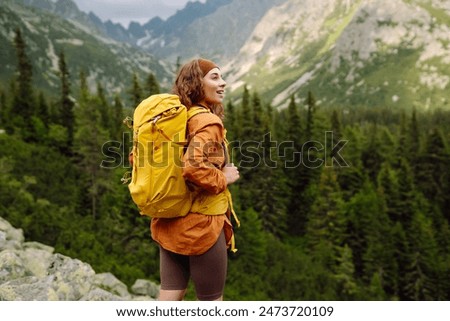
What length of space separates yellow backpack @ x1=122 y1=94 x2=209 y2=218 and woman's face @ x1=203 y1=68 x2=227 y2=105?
33 cm

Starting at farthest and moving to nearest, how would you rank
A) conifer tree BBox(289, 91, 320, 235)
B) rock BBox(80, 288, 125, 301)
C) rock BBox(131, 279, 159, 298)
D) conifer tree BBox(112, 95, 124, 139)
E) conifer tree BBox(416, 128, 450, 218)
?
conifer tree BBox(416, 128, 450, 218) → conifer tree BBox(289, 91, 320, 235) → conifer tree BBox(112, 95, 124, 139) → rock BBox(131, 279, 159, 298) → rock BBox(80, 288, 125, 301)

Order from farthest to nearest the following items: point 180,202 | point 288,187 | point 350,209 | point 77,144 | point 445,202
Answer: point 445,202 < point 288,187 < point 350,209 < point 77,144 < point 180,202

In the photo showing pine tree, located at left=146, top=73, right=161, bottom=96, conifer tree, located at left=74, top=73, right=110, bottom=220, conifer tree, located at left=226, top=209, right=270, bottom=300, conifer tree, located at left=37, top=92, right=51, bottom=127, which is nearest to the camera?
conifer tree, located at left=226, top=209, right=270, bottom=300

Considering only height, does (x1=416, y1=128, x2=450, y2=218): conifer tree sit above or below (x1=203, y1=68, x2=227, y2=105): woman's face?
below

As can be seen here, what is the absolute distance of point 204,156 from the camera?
3.77 metres

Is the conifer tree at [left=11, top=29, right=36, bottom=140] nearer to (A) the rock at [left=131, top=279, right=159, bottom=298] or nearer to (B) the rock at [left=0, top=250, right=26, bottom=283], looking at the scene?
(A) the rock at [left=131, top=279, right=159, bottom=298]

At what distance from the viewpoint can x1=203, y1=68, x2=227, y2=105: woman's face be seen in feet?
13.5

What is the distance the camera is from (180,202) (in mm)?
3852

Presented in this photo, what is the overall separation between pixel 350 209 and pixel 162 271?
5239 cm

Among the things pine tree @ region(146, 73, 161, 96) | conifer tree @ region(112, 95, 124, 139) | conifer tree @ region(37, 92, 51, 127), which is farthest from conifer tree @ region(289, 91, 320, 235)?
conifer tree @ region(37, 92, 51, 127)

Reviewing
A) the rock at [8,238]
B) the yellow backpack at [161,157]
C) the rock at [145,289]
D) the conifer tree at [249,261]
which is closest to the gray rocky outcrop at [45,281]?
the rock at [8,238]

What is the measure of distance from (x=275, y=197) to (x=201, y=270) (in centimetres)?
5003
